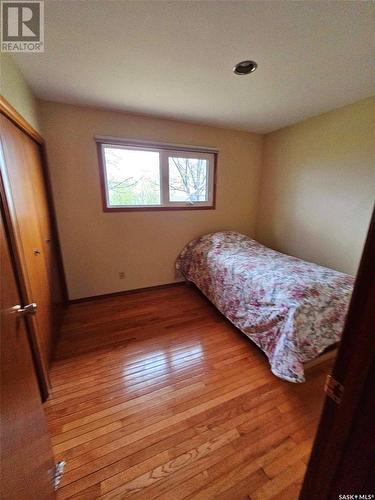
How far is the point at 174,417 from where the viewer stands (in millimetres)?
1276

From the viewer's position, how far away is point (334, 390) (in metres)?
0.52

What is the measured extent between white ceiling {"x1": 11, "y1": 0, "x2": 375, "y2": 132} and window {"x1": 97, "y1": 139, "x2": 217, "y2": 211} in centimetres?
50

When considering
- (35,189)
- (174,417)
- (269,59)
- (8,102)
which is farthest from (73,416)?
(269,59)

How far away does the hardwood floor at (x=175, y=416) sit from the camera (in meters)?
0.99

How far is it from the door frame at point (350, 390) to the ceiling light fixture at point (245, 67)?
68.3 inches

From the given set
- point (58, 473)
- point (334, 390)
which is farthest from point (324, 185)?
point (58, 473)

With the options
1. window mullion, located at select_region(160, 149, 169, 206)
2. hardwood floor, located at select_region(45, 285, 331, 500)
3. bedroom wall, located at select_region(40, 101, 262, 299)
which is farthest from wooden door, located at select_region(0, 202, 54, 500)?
window mullion, located at select_region(160, 149, 169, 206)

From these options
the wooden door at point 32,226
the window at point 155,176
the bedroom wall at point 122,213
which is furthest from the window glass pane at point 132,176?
the wooden door at point 32,226

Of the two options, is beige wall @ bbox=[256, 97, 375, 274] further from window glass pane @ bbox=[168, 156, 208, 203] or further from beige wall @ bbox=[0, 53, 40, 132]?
beige wall @ bbox=[0, 53, 40, 132]

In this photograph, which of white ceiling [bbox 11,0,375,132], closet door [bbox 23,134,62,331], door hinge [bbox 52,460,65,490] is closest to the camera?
Result: door hinge [bbox 52,460,65,490]

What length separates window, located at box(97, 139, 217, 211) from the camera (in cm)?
246

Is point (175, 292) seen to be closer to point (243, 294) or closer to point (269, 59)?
point (243, 294)

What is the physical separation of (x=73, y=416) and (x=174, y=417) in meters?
0.67

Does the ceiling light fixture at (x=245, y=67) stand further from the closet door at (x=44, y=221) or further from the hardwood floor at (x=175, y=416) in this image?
the hardwood floor at (x=175, y=416)
